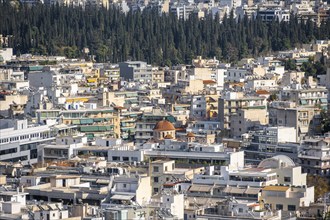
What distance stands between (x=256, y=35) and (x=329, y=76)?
73.4 ft

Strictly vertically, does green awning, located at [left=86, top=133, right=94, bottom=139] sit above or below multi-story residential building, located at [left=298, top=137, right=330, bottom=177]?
below

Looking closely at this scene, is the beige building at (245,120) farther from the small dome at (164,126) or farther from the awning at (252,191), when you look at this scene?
the awning at (252,191)

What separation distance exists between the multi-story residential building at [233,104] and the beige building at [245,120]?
60 centimetres

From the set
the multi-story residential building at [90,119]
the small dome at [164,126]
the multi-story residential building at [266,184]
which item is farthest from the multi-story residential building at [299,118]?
the multi-story residential building at [266,184]

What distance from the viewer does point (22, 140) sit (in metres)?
59.7

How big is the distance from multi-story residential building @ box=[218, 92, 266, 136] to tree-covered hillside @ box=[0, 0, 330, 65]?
93.5 ft

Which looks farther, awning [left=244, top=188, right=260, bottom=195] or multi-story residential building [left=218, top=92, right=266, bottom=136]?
multi-story residential building [left=218, top=92, right=266, bottom=136]

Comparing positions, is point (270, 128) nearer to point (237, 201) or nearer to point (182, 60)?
point (237, 201)

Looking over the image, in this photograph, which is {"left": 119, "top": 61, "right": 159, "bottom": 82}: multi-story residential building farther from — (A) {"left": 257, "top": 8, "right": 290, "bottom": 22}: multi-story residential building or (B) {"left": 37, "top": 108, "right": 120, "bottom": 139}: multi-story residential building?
(A) {"left": 257, "top": 8, "right": 290, "bottom": 22}: multi-story residential building

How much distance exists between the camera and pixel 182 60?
98.0 meters

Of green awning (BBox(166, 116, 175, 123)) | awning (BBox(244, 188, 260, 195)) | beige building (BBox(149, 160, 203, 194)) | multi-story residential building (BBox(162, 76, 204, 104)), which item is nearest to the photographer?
awning (BBox(244, 188, 260, 195))

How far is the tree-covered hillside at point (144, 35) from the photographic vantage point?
98.7m

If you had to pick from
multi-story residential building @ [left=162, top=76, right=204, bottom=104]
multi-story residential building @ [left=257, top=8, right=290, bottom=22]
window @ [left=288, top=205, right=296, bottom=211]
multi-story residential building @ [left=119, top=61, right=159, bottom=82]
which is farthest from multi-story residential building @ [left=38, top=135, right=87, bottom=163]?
multi-story residential building @ [left=257, top=8, right=290, bottom=22]

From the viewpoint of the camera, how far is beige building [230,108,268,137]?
65.1 meters
